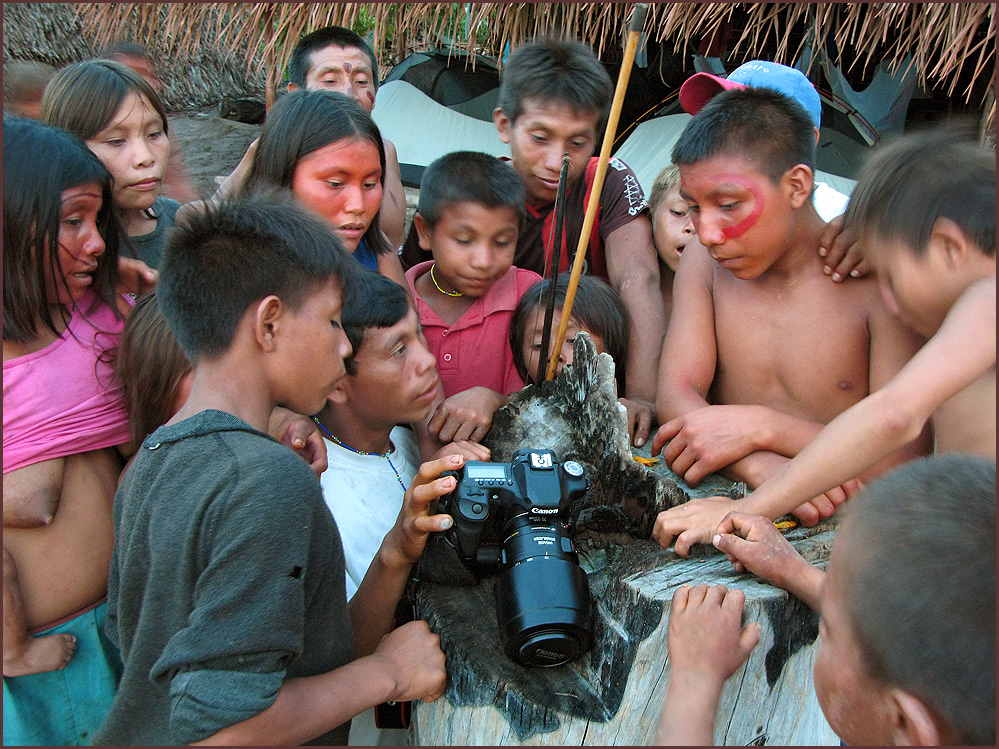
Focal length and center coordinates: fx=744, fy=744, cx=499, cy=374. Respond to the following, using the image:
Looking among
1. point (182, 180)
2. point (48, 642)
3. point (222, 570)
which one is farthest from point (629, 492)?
point (182, 180)

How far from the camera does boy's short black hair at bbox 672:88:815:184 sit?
1732 millimetres

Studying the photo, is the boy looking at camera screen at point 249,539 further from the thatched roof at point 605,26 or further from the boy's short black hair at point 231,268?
the thatched roof at point 605,26

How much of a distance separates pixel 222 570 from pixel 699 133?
1428 mm

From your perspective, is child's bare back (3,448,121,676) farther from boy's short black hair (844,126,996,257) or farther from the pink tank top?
boy's short black hair (844,126,996,257)

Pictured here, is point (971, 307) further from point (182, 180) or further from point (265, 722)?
point (182, 180)

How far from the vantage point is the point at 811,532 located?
146 centimetres

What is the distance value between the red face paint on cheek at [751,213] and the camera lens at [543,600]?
0.86 m

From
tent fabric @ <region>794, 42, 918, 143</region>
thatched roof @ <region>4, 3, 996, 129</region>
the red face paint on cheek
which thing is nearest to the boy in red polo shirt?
the red face paint on cheek

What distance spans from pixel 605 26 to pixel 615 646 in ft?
13.2

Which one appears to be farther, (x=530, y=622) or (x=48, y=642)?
(x=48, y=642)

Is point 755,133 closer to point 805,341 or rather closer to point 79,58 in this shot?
point 805,341

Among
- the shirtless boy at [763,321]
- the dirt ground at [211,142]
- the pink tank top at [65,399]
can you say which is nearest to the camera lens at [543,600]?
the shirtless boy at [763,321]

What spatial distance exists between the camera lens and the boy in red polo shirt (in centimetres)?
103

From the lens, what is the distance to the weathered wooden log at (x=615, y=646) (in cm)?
123
